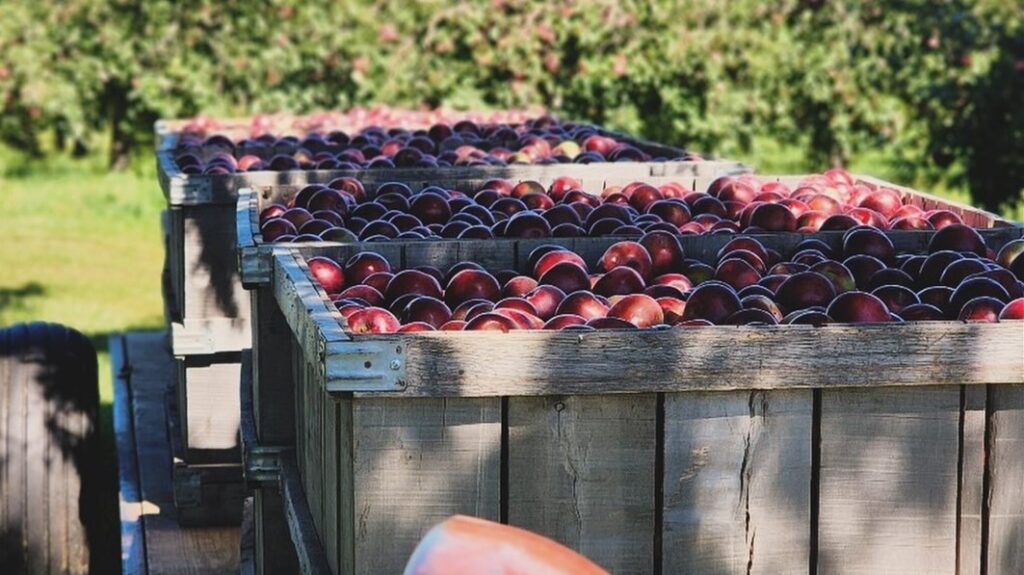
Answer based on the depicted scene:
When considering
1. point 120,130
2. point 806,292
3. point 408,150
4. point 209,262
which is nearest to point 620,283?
point 806,292

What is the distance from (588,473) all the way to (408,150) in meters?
3.91

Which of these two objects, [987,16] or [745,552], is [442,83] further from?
[745,552]

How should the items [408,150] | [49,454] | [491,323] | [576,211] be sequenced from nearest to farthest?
1. [491,323]
2. [576,211]
3. [49,454]
4. [408,150]

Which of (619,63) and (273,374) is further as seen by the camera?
(619,63)

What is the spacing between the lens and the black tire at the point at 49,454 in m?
4.87

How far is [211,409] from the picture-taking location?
5.29m

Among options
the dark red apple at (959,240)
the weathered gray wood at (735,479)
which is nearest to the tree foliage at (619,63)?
the dark red apple at (959,240)

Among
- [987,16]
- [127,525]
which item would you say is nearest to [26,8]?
[987,16]

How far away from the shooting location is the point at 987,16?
528 inches

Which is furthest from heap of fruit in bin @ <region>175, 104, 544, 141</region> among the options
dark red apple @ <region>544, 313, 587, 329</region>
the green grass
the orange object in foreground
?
the orange object in foreground

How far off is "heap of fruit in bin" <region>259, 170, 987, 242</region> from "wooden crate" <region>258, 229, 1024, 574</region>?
54.1 inches

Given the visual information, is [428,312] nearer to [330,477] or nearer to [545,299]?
[545,299]

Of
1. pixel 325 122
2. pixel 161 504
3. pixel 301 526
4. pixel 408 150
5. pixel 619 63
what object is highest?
pixel 619 63

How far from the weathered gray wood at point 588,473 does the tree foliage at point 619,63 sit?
939 cm
